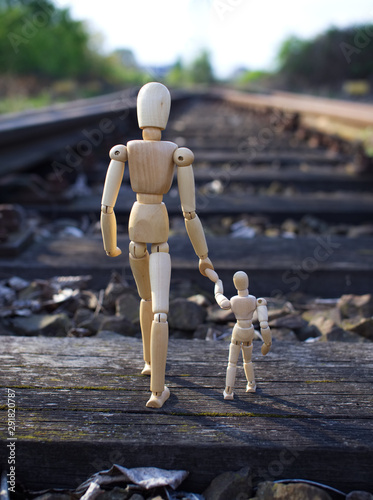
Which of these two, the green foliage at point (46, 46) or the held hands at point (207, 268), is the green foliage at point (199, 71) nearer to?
the green foliage at point (46, 46)

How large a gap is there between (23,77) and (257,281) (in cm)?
2546

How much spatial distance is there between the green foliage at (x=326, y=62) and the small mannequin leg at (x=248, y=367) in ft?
139

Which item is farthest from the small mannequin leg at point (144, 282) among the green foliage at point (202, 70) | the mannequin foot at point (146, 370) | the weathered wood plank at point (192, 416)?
the green foliage at point (202, 70)

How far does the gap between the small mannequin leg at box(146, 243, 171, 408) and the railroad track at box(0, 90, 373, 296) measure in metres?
1.24

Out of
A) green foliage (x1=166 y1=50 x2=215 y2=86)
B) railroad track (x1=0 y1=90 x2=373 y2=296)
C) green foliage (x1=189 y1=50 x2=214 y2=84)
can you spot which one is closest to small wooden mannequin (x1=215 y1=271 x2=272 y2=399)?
railroad track (x1=0 y1=90 x2=373 y2=296)

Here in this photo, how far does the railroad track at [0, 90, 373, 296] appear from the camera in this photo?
119 inches

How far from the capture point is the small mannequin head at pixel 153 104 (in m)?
1.66

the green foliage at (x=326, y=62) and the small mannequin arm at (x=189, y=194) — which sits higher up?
the green foliage at (x=326, y=62)

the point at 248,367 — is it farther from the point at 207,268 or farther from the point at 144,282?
the point at 144,282

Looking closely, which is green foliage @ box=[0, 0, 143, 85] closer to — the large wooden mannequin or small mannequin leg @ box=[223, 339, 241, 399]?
the large wooden mannequin

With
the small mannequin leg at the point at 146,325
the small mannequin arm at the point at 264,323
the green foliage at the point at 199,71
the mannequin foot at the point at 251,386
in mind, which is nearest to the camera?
the small mannequin arm at the point at 264,323

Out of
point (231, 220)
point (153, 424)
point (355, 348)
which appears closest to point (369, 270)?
point (355, 348)

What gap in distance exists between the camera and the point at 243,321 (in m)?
1.69

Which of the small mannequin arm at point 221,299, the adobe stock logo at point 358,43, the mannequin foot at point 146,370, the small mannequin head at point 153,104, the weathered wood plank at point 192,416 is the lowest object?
the weathered wood plank at point 192,416
